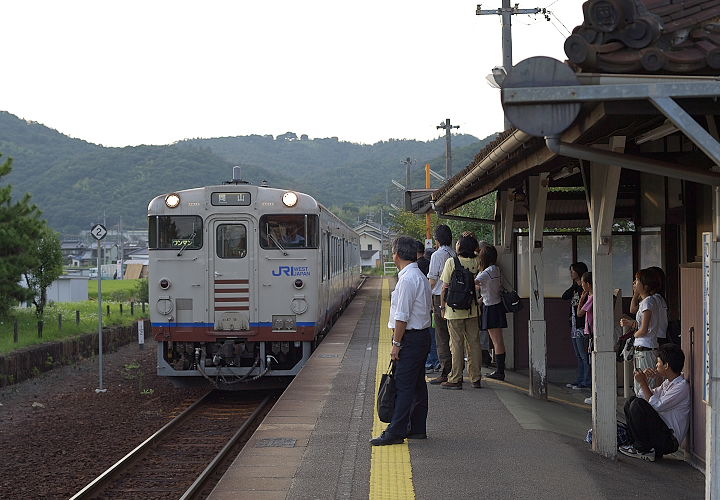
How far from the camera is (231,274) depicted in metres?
12.7

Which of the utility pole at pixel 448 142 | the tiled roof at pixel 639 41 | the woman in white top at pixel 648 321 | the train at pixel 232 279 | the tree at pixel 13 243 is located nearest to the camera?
the tiled roof at pixel 639 41

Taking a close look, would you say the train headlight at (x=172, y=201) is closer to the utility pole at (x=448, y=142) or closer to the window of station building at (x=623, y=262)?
the window of station building at (x=623, y=262)

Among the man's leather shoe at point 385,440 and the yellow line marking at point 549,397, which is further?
the yellow line marking at point 549,397

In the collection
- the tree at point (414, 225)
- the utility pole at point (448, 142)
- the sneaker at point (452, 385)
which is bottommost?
the sneaker at point (452, 385)

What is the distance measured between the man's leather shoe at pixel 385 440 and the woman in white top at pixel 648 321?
2.20m

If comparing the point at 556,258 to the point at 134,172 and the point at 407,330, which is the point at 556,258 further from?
the point at 134,172

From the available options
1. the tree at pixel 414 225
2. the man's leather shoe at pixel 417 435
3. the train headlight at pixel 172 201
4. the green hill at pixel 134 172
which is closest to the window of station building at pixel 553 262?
the train headlight at pixel 172 201

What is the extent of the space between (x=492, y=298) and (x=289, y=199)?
12.2 feet

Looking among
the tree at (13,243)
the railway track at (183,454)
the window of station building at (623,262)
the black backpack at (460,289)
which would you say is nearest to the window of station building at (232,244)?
the railway track at (183,454)

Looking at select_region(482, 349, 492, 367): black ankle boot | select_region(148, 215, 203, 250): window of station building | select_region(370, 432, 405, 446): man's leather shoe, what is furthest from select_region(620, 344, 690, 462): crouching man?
select_region(148, 215, 203, 250): window of station building

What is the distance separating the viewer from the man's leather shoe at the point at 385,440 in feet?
23.1

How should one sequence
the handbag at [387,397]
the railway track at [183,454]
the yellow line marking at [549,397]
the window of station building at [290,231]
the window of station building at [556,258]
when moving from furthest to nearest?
1. the window of station building at [290,231]
2. the window of station building at [556,258]
3. the yellow line marking at [549,397]
4. the railway track at [183,454]
5. the handbag at [387,397]

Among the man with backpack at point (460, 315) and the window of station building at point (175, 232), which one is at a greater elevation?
the window of station building at point (175, 232)

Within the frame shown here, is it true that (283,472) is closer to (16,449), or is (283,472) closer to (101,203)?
(16,449)
